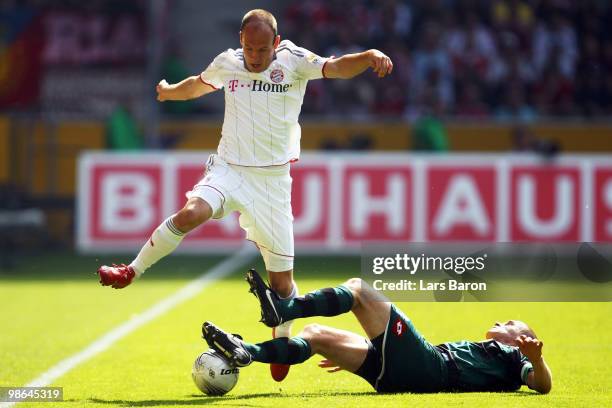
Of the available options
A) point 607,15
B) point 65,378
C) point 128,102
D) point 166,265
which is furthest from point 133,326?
point 607,15

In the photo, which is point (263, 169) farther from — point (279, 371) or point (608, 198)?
point (608, 198)

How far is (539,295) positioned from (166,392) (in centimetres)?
421

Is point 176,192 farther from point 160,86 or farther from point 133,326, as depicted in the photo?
point 160,86

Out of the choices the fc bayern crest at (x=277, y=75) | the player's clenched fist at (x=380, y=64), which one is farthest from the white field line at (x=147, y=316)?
the player's clenched fist at (x=380, y=64)

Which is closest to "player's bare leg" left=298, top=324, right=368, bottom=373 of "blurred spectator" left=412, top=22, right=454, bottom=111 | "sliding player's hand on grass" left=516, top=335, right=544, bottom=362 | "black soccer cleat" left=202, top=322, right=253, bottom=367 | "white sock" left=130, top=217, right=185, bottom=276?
"black soccer cleat" left=202, top=322, right=253, bottom=367

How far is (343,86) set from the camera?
60.1ft

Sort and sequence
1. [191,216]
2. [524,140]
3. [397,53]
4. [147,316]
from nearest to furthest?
[191,216], [147,316], [524,140], [397,53]

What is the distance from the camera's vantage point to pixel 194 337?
948 cm

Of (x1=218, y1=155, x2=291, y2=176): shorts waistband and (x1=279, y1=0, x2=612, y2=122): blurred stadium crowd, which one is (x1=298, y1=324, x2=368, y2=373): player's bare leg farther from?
(x1=279, y1=0, x2=612, y2=122): blurred stadium crowd

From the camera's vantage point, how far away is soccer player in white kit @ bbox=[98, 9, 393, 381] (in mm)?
7309

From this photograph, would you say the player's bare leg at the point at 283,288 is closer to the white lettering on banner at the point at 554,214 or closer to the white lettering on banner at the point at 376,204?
the white lettering on banner at the point at 376,204

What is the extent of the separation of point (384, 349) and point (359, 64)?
1644 millimetres

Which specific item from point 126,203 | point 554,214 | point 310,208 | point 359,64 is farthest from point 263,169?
point 554,214

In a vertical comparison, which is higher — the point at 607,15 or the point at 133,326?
the point at 607,15
